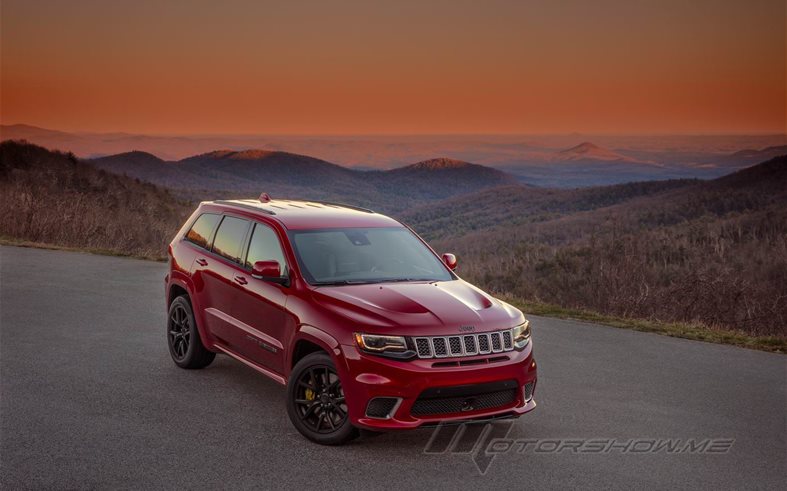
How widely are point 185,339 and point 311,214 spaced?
83.8 inches

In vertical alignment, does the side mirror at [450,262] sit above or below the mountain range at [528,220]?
above

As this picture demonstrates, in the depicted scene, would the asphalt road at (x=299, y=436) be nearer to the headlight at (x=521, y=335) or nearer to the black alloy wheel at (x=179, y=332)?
the black alloy wheel at (x=179, y=332)

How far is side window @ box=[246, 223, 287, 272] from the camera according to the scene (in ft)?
25.3

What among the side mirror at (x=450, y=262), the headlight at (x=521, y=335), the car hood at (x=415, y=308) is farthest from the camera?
the side mirror at (x=450, y=262)

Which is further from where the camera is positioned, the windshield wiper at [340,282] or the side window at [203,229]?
the side window at [203,229]

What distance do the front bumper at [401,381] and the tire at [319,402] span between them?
19cm

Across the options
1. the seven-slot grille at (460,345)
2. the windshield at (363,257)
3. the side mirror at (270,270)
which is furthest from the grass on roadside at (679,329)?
the side mirror at (270,270)

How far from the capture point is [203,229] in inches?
359

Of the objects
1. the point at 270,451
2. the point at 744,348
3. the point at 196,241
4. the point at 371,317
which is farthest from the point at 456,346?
the point at 744,348

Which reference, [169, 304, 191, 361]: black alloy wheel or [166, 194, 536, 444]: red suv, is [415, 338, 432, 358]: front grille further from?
[169, 304, 191, 361]: black alloy wheel

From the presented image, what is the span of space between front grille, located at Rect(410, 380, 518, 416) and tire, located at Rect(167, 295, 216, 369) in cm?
329

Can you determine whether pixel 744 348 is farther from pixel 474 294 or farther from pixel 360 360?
pixel 360 360

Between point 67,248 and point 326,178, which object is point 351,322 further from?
point 326,178

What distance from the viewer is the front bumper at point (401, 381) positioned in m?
6.29
